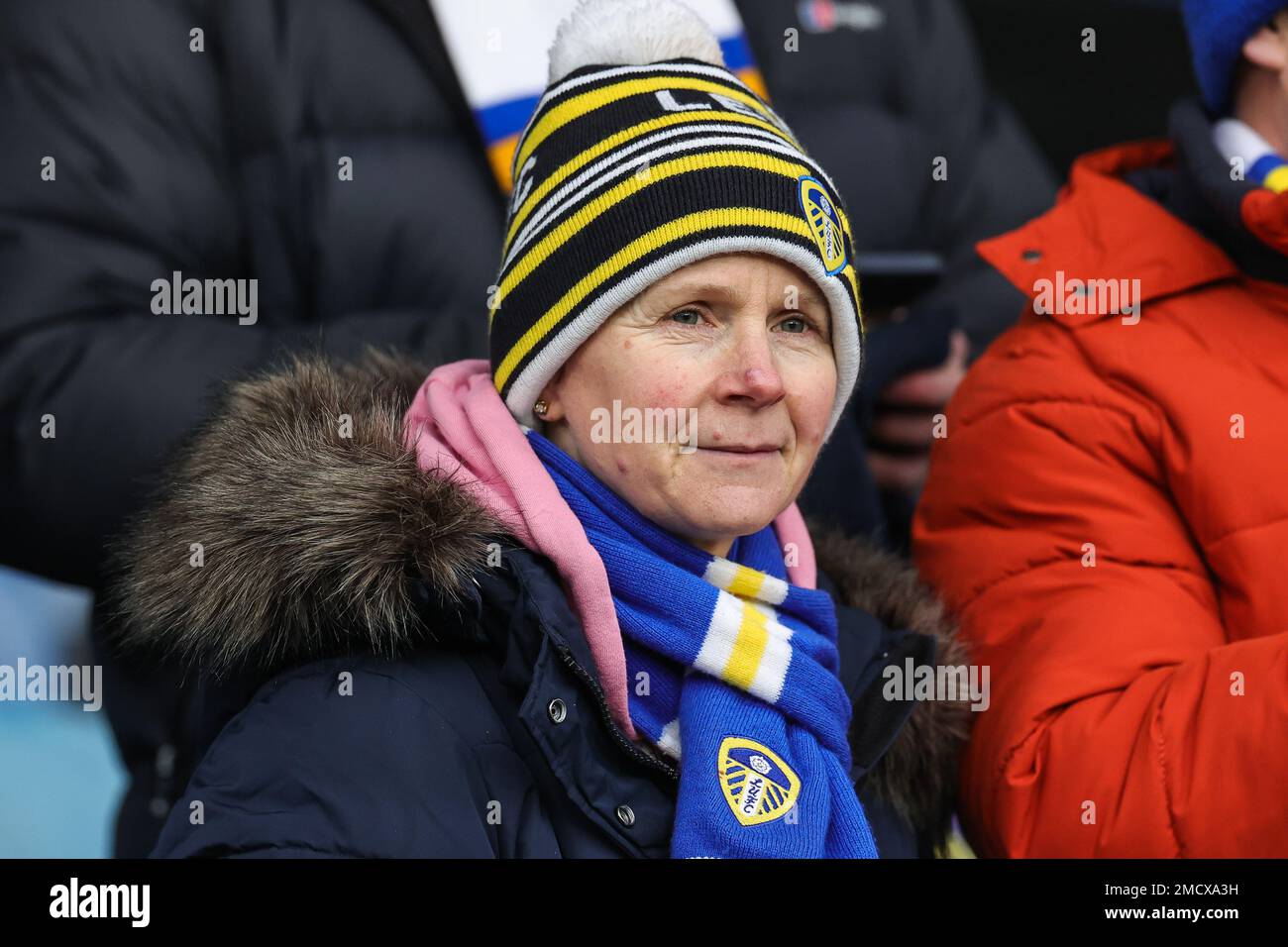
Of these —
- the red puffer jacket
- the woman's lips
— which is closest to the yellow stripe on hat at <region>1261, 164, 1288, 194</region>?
the red puffer jacket

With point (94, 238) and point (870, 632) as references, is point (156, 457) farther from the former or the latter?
point (870, 632)

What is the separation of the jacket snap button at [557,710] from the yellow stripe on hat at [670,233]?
1.34 ft

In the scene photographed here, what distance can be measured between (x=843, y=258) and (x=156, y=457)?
90 centimetres

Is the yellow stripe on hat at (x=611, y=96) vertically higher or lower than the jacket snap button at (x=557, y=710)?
higher

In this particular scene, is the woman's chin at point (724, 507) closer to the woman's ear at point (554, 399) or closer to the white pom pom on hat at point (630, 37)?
the woman's ear at point (554, 399)

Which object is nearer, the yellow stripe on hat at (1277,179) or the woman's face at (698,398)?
the woman's face at (698,398)

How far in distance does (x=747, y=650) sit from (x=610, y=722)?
177mm

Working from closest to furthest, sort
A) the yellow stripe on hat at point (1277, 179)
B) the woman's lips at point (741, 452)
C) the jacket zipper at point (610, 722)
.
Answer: the jacket zipper at point (610, 722) < the woman's lips at point (741, 452) < the yellow stripe on hat at point (1277, 179)

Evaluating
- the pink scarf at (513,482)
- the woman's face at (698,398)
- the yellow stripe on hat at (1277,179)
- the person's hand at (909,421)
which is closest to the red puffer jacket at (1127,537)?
the yellow stripe on hat at (1277,179)

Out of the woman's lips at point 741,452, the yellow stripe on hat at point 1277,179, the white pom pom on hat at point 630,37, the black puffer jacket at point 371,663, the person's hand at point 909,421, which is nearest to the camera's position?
the black puffer jacket at point 371,663

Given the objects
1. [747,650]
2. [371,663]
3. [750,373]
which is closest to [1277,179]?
[750,373]

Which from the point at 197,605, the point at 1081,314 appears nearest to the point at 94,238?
the point at 197,605

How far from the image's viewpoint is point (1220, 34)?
196 cm

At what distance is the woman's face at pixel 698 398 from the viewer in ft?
5.14
